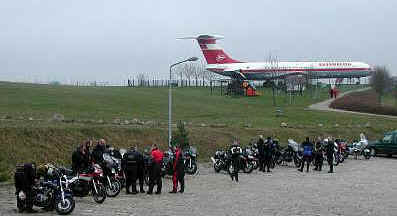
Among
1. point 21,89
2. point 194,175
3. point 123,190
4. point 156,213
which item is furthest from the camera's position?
point 21,89

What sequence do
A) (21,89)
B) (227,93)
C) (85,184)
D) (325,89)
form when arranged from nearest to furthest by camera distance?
1. (85,184)
2. (21,89)
3. (227,93)
4. (325,89)

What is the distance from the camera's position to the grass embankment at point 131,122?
83.6 ft

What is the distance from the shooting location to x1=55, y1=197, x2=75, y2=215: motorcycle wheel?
46.0ft

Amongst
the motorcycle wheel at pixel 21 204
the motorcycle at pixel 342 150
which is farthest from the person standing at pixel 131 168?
the motorcycle at pixel 342 150

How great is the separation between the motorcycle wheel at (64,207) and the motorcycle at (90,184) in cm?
158

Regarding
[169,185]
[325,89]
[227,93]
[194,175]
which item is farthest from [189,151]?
[325,89]

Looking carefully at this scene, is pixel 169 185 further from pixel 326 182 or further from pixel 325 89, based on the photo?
pixel 325 89

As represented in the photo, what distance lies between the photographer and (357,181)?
2197 cm

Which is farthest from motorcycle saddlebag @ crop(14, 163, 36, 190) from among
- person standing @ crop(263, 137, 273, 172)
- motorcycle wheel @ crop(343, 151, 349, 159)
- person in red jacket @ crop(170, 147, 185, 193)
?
motorcycle wheel @ crop(343, 151, 349, 159)

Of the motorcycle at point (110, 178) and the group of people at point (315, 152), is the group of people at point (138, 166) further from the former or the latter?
the group of people at point (315, 152)

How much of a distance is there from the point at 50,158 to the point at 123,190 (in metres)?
6.19

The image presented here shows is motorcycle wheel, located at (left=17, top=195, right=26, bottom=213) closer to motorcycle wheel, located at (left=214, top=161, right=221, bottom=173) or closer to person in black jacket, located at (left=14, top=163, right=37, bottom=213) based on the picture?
person in black jacket, located at (left=14, top=163, right=37, bottom=213)

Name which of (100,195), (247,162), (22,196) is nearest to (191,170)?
(247,162)

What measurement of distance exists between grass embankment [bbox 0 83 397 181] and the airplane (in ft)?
56.6
